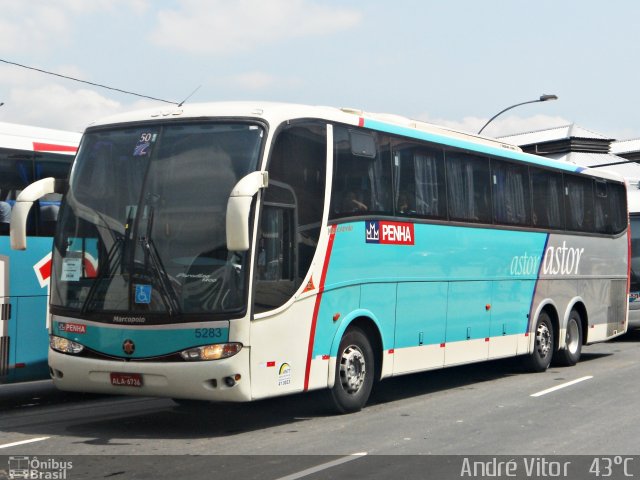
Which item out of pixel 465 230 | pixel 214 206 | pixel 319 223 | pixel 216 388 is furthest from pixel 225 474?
pixel 465 230

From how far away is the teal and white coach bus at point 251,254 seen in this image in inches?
380

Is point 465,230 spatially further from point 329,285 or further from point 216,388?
point 216,388

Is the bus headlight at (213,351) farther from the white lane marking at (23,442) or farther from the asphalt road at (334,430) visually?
the white lane marking at (23,442)

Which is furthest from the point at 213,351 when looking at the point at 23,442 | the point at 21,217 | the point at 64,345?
the point at 21,217

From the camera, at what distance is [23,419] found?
11383mm

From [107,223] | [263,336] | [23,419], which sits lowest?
[23,419]

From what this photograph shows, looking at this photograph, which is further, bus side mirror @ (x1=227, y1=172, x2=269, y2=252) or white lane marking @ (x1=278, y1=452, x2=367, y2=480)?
bus side mirror @ (x1=227, y1=172, x2=269, y2=252)

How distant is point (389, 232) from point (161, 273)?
11.6 feet

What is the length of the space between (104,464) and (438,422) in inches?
155

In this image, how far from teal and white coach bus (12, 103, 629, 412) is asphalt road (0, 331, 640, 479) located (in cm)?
53

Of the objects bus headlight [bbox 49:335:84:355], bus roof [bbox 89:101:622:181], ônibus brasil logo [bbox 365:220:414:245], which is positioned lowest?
bus headlight [bbox 49:335:84:355]

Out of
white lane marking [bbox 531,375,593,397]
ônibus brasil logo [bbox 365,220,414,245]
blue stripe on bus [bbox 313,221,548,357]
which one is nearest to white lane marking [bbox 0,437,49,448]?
blue stripe on bus [bbox 313,221,548,357]

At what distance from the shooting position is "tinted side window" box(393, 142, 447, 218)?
1266cm

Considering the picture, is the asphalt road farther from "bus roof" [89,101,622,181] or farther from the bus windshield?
"bus roof" [89,101,622,181]
